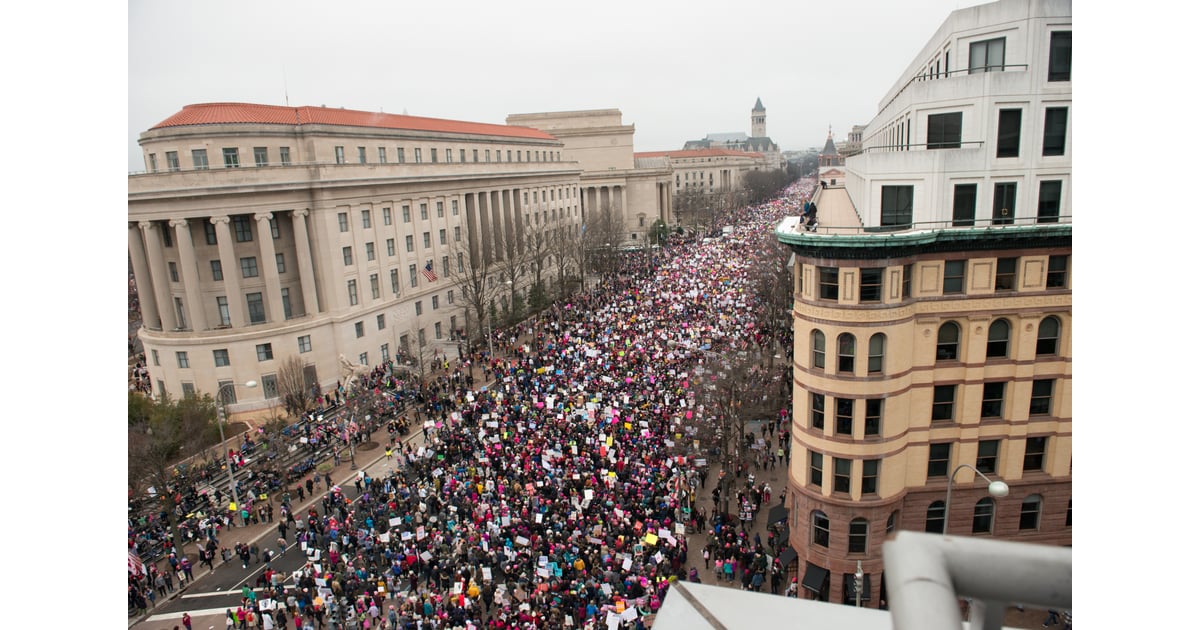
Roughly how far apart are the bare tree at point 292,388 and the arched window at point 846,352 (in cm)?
3237

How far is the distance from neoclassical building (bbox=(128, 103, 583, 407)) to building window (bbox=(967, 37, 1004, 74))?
42610mm

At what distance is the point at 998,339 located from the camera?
23422mm

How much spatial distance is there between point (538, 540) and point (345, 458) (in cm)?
1731

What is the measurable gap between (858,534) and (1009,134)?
1498cm

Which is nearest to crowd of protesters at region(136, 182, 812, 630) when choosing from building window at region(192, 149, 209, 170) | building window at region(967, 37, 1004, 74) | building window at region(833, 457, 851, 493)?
building window at region(833, 457, 851, 493)

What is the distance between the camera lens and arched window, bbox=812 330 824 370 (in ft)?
75.8

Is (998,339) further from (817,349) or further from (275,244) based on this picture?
(275,244)

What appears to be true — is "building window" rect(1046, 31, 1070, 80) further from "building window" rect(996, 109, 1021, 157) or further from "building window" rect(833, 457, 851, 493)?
"building window" rect(833, 457, 851, 493)

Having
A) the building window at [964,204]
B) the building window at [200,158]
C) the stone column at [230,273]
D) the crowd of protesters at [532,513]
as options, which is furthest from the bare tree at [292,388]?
the building window at [964,204]

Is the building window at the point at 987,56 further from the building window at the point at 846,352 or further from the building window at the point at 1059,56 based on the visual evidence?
the building window at the point at 846,352

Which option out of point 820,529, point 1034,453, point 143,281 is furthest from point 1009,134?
point 143,281

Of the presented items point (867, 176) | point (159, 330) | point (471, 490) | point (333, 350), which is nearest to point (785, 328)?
point (867, 176)

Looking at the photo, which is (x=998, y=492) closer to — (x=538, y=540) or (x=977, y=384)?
(x=977, y=384)

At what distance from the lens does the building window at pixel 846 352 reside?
886 inches
